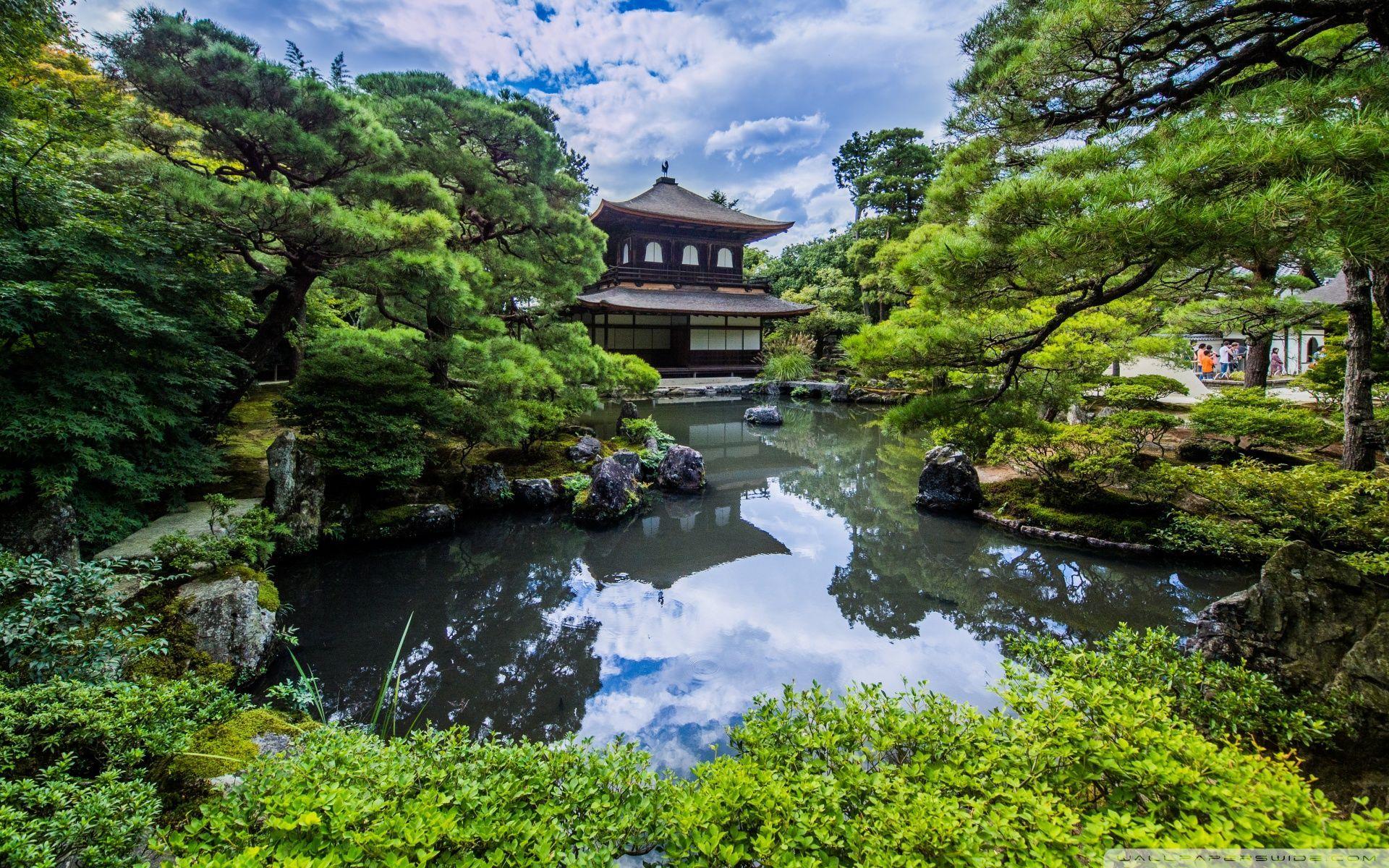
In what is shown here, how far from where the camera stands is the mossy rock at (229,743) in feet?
6.29

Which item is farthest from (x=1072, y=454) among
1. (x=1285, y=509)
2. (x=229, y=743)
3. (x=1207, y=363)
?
(x=1207, y=363)

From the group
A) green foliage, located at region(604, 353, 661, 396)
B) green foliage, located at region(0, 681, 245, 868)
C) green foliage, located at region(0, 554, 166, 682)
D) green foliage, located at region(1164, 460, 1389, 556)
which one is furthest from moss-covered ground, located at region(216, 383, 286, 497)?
green foliage, located at region(1164, 460, 1389, 556)

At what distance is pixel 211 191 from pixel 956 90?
5.59 metres

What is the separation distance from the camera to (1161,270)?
3309 millimetres

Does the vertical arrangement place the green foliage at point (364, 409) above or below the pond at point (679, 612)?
above

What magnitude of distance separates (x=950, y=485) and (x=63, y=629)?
7.51 m

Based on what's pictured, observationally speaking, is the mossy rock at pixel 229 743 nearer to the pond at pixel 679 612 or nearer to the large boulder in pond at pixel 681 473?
the pond at pixel 679 612

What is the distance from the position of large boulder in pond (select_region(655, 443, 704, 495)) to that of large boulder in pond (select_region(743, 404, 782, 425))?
561 centimetres

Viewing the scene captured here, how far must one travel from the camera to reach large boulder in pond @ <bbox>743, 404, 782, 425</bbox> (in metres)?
13.6

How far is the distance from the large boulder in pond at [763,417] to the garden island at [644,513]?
463 centimetres

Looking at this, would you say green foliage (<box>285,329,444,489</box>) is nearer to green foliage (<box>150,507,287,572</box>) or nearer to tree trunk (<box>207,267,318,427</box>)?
tree trunk (<box>207,267,318,427</box>)

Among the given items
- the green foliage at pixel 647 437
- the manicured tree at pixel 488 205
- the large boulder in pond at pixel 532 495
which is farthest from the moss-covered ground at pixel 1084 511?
the manicured tree at pixel 488 205

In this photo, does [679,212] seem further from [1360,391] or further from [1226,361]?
[1226,361]

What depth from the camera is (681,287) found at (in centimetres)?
2020
